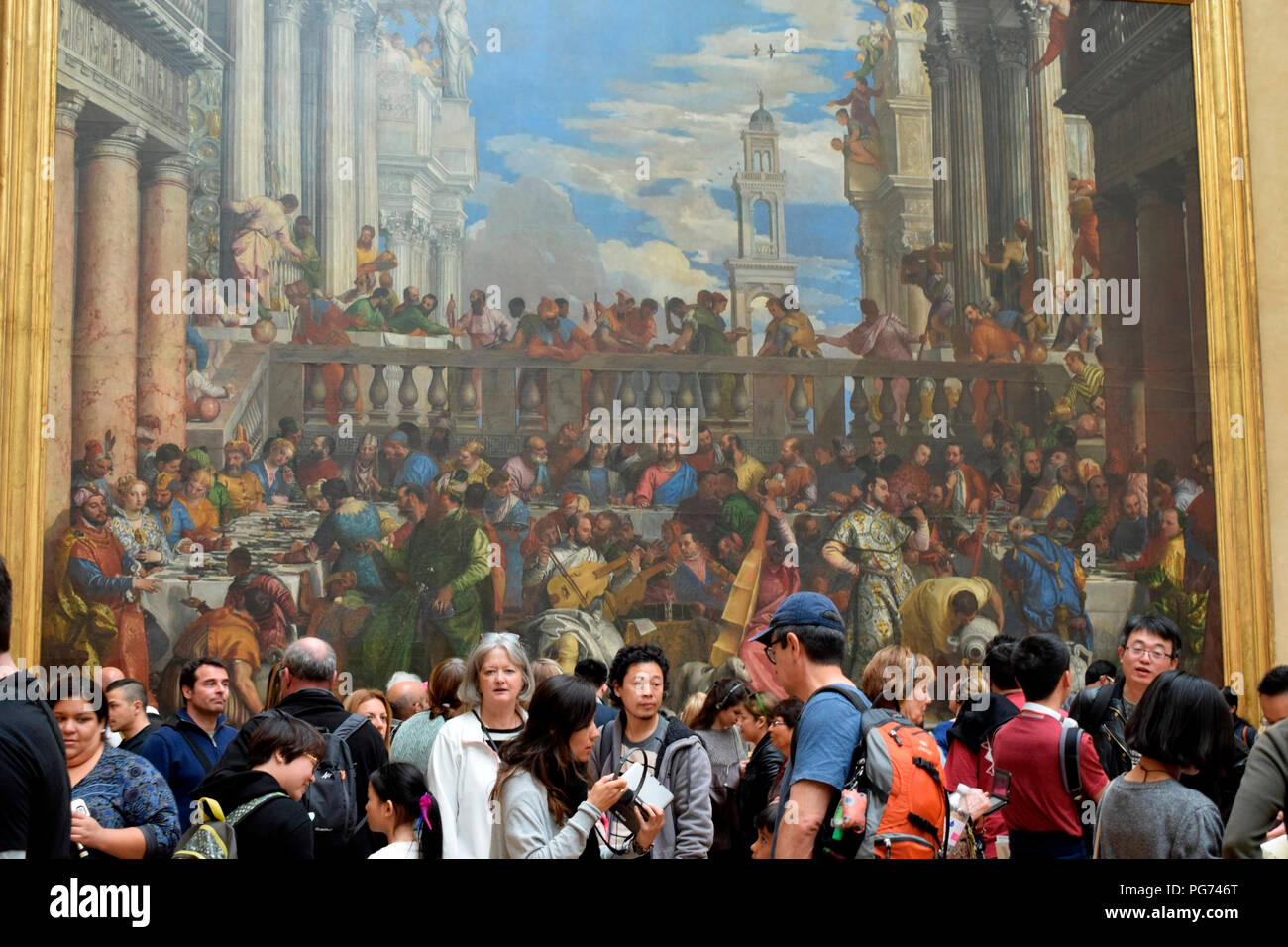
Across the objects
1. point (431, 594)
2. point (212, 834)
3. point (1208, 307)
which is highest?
point (1208, 307)

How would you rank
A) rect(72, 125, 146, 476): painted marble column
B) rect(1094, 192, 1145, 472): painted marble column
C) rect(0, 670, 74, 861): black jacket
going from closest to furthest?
rect(0, 670, 74, 861): black jacket, rect(72, 125, 146, 476): painted marble column, rect(1094, 192, 1145, 472): painted marble column

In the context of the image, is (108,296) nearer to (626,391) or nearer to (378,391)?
(378,391)

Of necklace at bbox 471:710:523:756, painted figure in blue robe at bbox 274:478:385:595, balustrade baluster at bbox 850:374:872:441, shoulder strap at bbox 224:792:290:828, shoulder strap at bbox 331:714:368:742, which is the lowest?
shoulder strap at bbox 224:792:290:828

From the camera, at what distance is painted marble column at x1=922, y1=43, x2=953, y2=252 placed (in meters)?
13.4

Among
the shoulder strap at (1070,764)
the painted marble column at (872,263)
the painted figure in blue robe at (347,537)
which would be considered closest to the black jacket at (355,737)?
the shoulder strap at (1070,764)

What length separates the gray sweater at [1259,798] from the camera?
309 centimetres

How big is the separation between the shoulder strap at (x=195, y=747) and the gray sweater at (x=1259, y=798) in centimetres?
382

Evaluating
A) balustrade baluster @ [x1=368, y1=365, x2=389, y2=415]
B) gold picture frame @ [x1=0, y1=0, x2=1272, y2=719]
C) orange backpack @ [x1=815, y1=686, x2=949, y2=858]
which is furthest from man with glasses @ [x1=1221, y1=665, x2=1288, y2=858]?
balustrade baluster @ [x1=368, y1=365, x2=389, y2=415]

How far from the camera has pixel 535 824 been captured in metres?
3.62

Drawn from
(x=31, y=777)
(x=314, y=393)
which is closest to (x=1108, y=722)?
(x=31, y=777)

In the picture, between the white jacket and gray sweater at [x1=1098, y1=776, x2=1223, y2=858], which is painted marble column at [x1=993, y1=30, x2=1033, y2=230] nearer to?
the white jacket

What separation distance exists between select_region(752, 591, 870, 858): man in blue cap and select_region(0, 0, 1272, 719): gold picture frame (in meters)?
8.97

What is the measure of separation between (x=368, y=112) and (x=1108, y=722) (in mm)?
9767
